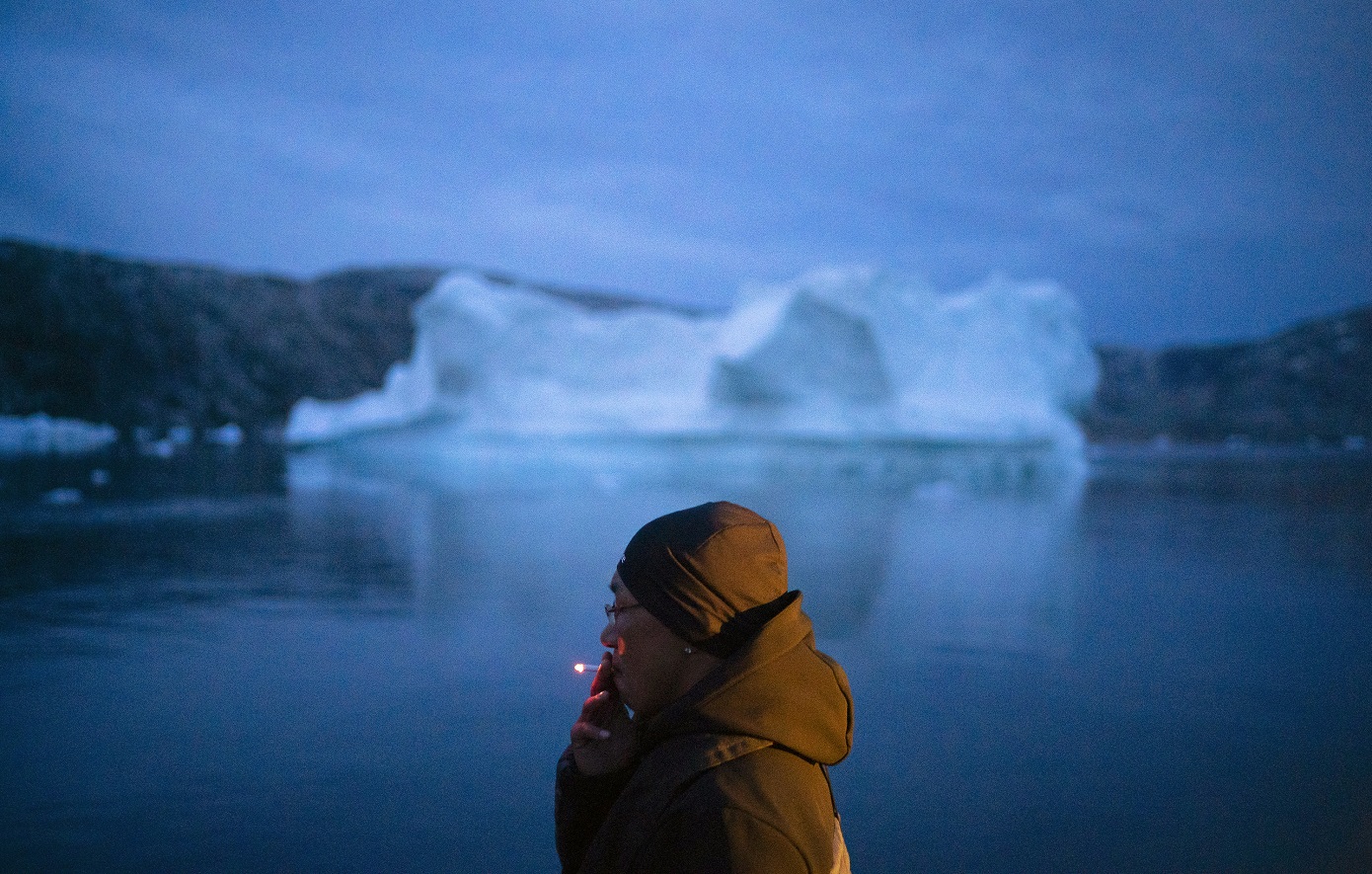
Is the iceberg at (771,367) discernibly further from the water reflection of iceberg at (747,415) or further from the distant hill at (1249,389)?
the distant hill at (1249,389)

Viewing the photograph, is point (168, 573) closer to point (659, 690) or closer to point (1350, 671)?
point (659, 690)

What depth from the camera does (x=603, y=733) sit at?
0.98m

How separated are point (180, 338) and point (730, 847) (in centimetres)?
4063

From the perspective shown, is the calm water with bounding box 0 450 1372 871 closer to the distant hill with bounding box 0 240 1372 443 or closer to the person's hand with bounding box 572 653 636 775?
the person's hand with bounding box 572 653 636 775

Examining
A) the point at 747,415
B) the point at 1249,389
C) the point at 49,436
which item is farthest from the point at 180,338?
the point at 1249,389

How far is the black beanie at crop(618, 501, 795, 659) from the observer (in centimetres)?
88

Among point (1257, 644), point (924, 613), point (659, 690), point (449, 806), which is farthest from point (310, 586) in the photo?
point (1257, 644)

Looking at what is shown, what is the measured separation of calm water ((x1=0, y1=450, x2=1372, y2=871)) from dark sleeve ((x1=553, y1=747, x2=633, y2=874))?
3.51 ft

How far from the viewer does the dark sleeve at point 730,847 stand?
757 millimetres

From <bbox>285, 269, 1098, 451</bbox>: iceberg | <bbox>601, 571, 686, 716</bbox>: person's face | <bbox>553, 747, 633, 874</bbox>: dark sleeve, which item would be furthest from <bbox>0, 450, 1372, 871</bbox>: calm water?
<bbox>285, 269, 1098, 451</bbox>: iceberg

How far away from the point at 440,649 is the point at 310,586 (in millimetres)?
1724

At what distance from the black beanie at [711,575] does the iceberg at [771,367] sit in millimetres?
13002

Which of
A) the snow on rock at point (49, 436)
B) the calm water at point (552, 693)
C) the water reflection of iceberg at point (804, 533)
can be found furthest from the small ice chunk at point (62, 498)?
the snow on rock at point (49, 436)

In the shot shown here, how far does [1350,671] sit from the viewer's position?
3592mm
